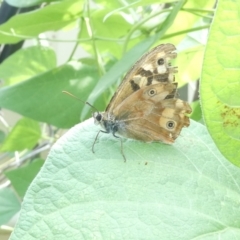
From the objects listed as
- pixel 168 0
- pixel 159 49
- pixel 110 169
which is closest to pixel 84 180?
pixel 110 169

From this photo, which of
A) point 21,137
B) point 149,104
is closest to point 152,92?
point 149,104

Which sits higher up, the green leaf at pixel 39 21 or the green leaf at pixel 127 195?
the green leaf at pixel 39 21

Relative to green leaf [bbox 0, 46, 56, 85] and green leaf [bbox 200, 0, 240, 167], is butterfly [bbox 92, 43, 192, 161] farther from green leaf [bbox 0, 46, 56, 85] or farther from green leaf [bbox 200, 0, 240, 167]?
green leaf [bbox 0, 46, 56, 85]

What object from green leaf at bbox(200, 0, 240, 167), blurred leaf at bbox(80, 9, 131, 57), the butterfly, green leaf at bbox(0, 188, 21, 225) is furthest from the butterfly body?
green leaf at bbox(0, 188, 21, 225)

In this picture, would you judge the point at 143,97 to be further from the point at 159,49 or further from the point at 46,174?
the point at 46,174

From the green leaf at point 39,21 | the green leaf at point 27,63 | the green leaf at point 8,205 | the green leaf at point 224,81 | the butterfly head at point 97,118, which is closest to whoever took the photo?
the green leaf at point 224,81

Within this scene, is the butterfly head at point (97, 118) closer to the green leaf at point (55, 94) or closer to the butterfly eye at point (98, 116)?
the butterfly eye at point (98, 116)

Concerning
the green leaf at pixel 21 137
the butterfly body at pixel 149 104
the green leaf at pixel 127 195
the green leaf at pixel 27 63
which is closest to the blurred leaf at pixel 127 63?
the butterfly body at pixel 149 104
